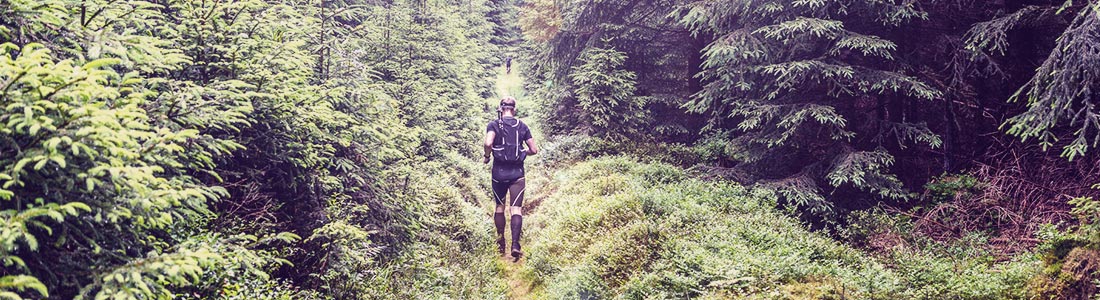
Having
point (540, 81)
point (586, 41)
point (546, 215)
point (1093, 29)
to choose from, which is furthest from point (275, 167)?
point (540, 81)

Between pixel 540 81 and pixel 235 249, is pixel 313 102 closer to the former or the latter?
pixel 235 249

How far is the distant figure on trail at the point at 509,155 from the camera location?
28.5 feet

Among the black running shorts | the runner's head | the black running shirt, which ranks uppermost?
Result: the runner's head

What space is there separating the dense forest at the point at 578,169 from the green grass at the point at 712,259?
0.04 metres

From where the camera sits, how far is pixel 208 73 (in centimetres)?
519

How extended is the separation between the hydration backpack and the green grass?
1311 mm

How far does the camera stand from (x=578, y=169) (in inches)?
485

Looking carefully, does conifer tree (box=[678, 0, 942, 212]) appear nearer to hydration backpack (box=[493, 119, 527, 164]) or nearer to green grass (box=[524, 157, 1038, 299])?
green grass (box=[524, 157, 1038, 299])

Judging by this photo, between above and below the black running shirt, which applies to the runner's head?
above

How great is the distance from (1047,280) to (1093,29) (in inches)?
118

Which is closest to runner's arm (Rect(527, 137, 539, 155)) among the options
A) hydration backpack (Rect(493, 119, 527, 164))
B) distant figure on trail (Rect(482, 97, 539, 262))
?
distant figure on trail (Rect(482, 97, 539, 262))

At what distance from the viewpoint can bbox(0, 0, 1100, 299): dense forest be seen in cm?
320

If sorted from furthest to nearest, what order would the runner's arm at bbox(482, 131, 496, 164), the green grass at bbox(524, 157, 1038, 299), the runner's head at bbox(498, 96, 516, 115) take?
the runner's head at bbox(498, 96, 516, 115) < the runner's arm at bbox(482, 131, 496, 164) < the green grass at bbox(524, 157, 1038, 299)

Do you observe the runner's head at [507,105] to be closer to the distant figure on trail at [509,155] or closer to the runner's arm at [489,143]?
the distant figure on trail at [509,155]
